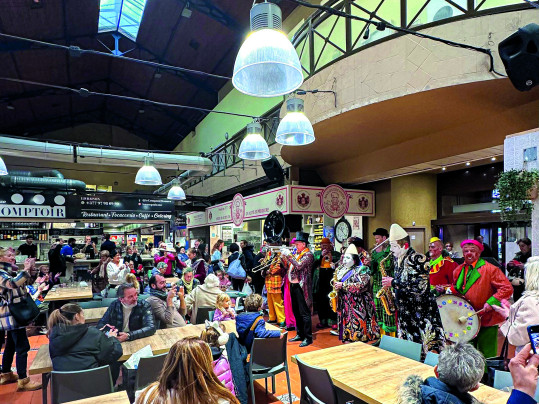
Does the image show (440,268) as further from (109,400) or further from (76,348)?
(76,348)

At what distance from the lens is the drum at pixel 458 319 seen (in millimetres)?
3463

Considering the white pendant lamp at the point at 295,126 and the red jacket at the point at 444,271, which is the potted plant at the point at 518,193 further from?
the white pendant lamp at the point at 295,126

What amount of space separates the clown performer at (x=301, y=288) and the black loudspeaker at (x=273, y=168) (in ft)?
9.40

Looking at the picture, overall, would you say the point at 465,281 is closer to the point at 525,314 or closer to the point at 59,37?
the point at 525,314

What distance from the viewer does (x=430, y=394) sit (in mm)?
1732

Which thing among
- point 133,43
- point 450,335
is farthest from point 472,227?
point 133,43

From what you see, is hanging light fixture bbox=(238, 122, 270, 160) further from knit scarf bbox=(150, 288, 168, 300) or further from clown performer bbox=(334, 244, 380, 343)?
knit scarf bbox=(150, 288, 168, 300)

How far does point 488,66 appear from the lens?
13.4 ft

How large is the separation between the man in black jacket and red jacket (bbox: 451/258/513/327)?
343cm

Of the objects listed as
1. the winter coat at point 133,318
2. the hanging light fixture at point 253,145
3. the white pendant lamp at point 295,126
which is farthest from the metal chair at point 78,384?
the hanging light fixture at point 253,145

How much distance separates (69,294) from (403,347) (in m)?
6.10

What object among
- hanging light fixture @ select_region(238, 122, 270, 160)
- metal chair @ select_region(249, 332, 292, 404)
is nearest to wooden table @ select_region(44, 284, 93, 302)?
hanging light fixture @ select_region(238, 122, 270, 160)

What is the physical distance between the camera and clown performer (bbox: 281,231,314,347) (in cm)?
596

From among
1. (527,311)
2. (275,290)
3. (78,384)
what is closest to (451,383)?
(527,311)
